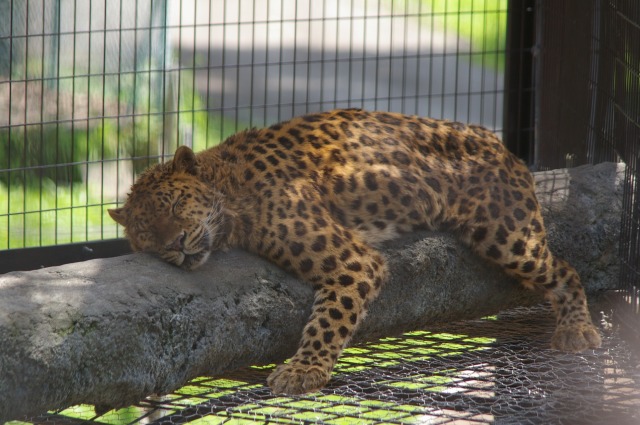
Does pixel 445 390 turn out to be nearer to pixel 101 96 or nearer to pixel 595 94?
pixel 595 94

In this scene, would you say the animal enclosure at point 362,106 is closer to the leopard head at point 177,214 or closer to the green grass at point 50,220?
the green grass at point 50,220

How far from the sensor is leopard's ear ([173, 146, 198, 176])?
6.99 metres

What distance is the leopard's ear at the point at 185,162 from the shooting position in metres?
6.99

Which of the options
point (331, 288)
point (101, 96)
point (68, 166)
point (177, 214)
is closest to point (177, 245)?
point (177, 214)

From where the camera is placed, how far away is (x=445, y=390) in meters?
6.86

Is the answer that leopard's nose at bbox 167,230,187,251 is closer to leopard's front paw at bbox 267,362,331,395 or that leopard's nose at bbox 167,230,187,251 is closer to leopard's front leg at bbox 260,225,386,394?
leopard's front leg at bbox 260,225,386,394

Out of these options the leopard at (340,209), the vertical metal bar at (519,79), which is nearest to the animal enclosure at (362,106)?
the vertical metal bar at (519,79)

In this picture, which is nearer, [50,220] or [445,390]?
[445,390]

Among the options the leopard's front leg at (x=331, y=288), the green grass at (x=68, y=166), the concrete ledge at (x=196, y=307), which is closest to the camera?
the concrete ledge at (x=196, y=307)

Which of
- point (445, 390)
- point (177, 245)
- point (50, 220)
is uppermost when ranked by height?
point (177, 245)

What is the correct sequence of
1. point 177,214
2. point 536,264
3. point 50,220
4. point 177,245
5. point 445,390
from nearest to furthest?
point 177,245 < point 177,214 < point 445,390 < point 536,264 < point 50,220

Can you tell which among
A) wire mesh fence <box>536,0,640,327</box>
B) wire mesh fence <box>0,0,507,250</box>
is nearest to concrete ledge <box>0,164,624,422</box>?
wire mesh fence <box>536,0,640,327</box>

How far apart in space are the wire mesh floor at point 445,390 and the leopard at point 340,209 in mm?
187

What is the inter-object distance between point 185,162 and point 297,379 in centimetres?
155
